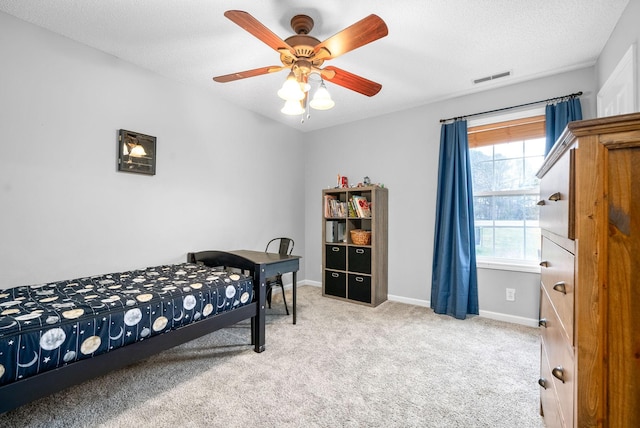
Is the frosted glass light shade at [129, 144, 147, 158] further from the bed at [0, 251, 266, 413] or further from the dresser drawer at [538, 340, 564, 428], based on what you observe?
the dresser drawer at [538, 340, 564, 428]

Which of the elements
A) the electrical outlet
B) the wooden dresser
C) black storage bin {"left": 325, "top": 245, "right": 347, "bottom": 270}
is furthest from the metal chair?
the wooden dresser

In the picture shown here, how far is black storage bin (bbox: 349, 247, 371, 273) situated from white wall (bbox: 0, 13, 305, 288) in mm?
1423

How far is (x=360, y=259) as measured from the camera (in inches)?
140

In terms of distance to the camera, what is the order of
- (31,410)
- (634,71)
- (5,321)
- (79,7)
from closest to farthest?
(5,321), (31,410), (634,71), (79,7)

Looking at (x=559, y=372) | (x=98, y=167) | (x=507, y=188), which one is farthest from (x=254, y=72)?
(x=507, y=188)

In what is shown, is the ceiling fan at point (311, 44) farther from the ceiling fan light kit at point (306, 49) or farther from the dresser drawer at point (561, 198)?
the dresser drawer at point (561, 198)

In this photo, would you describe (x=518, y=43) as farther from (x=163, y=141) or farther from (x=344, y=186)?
(x=163, y=141)

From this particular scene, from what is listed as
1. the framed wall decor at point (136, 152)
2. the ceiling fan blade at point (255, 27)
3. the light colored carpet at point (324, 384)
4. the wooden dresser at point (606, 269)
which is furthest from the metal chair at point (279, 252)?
the wooden dresser at point (606, 269)

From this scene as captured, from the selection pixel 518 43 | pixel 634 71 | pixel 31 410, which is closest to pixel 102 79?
pixel 31 410

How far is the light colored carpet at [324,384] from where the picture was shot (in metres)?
1.55

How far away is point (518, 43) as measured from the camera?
224 centimetres

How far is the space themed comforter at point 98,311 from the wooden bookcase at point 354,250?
5.32ft

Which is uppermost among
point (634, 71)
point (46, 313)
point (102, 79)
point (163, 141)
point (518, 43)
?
point (518, 43)

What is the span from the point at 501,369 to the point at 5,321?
9.58ft
